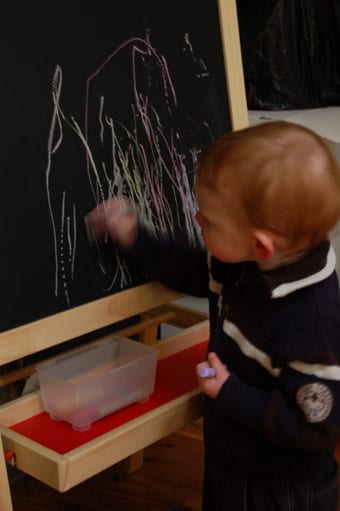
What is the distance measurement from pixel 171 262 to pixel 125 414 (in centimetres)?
28

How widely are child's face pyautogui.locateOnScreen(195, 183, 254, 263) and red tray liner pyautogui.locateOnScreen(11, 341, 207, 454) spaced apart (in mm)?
323

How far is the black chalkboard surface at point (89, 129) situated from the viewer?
3.67 feet

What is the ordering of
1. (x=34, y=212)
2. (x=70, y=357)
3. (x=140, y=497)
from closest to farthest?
(x=34, y=212)
(x=70, y=357)
(x=140, y=497)

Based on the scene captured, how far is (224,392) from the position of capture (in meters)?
1.18

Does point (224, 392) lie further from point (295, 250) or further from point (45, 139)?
point (45, 139)

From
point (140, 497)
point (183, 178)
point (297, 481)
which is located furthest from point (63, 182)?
point (140, 497)

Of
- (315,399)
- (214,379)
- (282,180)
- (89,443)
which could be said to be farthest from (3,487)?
(282,180)

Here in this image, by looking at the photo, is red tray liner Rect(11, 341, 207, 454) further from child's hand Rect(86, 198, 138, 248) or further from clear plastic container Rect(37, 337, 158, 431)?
child's hand Rect(86, 198, 138, 248)

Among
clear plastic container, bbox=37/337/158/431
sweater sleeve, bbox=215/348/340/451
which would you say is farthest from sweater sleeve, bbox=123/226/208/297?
sweater sleeve, bbox=215/348/340/451

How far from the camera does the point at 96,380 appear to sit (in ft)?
4.13

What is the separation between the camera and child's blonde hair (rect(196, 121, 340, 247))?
1.09 meters

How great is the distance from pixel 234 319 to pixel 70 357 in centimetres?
35

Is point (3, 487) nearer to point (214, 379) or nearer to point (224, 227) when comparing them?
point (214, 379)

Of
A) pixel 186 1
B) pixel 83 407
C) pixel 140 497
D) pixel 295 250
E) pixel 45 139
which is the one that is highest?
pixel 186 1
